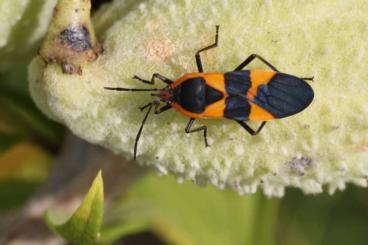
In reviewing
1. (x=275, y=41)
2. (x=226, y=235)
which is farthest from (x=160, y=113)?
(x=226, y=235)

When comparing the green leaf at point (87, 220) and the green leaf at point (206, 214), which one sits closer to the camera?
the green leaf at point (87, 220)

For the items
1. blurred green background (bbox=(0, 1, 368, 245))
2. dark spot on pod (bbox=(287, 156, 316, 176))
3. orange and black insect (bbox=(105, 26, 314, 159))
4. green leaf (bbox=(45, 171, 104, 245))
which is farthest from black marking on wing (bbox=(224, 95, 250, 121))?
blurred green background (bbox=(0, 1, 368, 245))

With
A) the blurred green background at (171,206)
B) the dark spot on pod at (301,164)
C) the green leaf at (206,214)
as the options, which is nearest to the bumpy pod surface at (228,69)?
the dark spot on pod at (301,164)

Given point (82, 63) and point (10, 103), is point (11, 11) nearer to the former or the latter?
point (82, 63)

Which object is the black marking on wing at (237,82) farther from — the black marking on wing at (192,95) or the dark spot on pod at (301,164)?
the dark spot on pod at (301,164)

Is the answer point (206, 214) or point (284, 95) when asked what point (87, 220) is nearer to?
point (284, 95)

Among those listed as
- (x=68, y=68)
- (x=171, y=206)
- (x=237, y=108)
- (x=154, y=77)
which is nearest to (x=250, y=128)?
(x=237, y=108)
